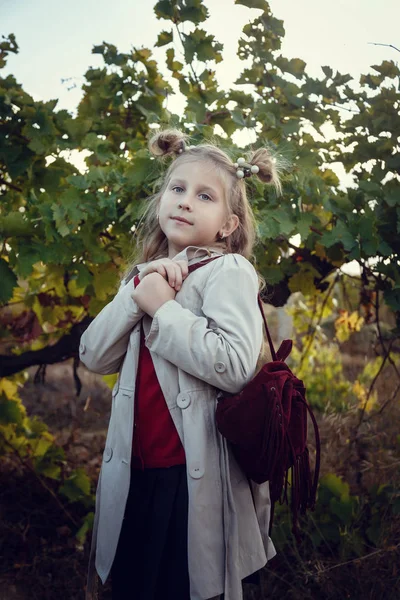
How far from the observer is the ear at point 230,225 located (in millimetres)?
1882

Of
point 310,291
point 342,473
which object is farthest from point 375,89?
point 342,473

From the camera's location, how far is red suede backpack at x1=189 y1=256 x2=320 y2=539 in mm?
1492

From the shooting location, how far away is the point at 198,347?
152 cm

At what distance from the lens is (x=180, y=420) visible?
1.59 meters

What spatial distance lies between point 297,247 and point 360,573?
1.43 m

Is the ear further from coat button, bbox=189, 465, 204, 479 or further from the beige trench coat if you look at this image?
coat button, bbox=189, 465, 204, 479

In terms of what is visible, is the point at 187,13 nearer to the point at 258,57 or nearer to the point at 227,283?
the point at 258,57

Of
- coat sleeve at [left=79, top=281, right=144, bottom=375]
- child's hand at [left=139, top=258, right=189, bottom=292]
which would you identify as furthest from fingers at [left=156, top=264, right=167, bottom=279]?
coat sleeve at [left=79, top=281, right=144, bottom=375]

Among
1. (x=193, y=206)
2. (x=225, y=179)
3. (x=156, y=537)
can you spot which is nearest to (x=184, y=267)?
(x=193, y=206)

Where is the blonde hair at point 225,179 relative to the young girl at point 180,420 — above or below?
above

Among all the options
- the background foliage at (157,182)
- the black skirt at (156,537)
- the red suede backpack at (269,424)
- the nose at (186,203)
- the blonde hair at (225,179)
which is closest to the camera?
the red suede backpack at (269,424)

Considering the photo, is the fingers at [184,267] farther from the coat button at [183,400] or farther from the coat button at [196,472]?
the coat button at [196,472]

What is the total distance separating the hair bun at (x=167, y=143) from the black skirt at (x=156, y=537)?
101 centimetres

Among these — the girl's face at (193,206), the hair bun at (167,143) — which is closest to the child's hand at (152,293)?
the girl's face at (193,206)
